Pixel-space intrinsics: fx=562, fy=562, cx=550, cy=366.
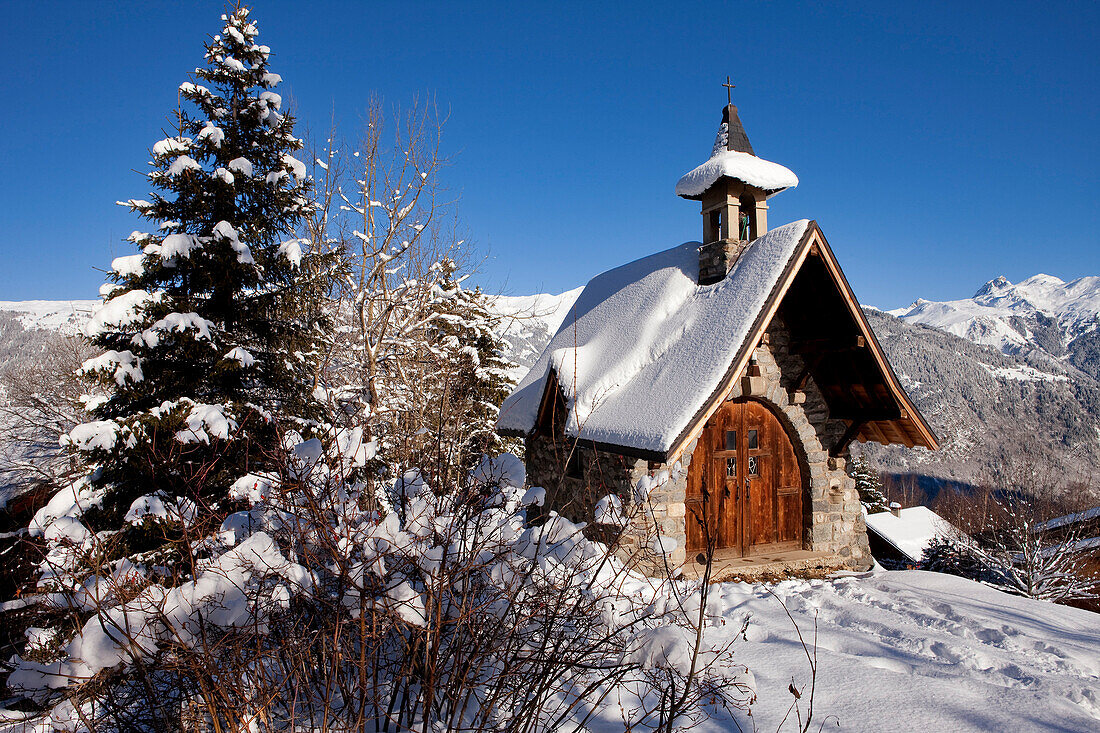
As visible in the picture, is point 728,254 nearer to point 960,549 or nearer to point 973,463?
point 960,549

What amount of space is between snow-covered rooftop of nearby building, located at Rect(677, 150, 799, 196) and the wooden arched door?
3.59 m

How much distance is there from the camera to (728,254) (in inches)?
350

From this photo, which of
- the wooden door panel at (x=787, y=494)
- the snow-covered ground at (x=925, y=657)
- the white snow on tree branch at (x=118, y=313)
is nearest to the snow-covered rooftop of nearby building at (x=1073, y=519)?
the wooden door panel at (x=787, y=494)

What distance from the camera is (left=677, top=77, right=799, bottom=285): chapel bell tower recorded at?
895cm

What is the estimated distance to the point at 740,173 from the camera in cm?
893

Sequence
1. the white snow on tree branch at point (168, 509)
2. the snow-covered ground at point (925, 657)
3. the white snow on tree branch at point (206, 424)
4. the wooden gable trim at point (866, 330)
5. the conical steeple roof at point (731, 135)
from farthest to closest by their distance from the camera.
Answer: the conical steeple roof at point (731, 135) → the wooden gable trim at point (866, 330) → the white snow on tree branch at point (206, 424) → the snow-covered ground at point (925, 657) → the white snow on tree branch at point (168, 509)

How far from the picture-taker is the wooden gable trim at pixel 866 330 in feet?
24.7

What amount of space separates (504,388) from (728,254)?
1349 cm

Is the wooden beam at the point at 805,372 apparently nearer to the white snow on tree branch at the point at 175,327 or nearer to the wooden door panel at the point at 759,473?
the wooden door panel at the point at 759,473

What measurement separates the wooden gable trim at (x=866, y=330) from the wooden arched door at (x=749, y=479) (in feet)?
5.39

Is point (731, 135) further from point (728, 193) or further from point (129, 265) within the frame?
point (129, 265)

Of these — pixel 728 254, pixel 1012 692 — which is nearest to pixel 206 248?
pixel 728 254

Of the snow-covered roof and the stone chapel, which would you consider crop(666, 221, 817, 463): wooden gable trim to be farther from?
the snow-covered roof

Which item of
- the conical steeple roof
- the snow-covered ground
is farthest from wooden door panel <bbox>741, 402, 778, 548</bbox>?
the conical steeple roof
